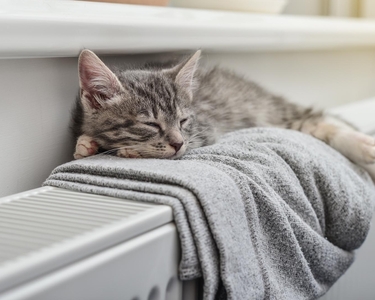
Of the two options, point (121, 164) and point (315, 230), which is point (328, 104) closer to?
point (315, 230)

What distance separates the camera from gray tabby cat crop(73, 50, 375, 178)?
2.95ft

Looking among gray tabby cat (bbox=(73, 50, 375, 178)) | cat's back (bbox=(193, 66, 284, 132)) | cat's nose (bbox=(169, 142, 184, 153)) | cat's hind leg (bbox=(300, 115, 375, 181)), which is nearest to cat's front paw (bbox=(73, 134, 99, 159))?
gray tabby cat (bbox=(73, 50, 375, 178))

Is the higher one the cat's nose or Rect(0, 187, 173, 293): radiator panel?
Rect(0, 187, 173, 293): radiator panel

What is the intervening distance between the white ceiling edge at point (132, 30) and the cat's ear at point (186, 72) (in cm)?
5

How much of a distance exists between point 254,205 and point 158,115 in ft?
0.97

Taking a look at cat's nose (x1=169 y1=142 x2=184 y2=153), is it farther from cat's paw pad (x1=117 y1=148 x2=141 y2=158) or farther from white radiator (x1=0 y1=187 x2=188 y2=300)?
white radiator (x1=0 y1=187 x2=188 y2=300)

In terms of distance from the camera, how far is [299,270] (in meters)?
0.77

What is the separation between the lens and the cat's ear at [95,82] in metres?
0.85

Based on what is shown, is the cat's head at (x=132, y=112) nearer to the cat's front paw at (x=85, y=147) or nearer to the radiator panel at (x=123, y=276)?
the cat's front paw at (x=85, y=147)

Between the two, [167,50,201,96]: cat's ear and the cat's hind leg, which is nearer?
[167,50,201,96]: cat's ear

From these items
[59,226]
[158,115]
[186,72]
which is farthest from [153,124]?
[59,226]

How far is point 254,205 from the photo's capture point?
2.32ft

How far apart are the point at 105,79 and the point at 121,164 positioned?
208mm

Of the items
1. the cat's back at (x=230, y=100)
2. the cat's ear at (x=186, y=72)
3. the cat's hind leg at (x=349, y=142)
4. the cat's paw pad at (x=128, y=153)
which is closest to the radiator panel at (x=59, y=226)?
the cat's paw pad at (x=128, y=153)
